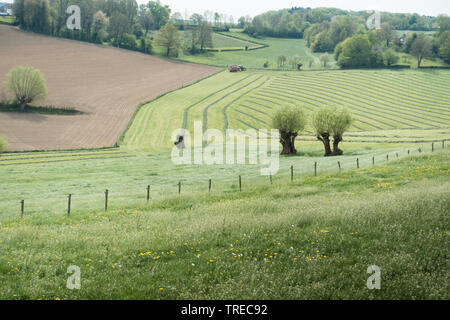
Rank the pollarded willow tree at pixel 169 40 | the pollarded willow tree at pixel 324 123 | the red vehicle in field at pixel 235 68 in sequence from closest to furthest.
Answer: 1. the pollarded willow tree at pixel 324 123
2. the red vehicle in field at pixel 235 68
3. the pollarded willow tree at pixel 169 40

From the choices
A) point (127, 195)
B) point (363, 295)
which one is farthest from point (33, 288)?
point (127, 195)

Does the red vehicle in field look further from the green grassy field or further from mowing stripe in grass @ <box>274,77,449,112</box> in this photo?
the green grassy field

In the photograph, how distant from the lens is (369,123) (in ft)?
286

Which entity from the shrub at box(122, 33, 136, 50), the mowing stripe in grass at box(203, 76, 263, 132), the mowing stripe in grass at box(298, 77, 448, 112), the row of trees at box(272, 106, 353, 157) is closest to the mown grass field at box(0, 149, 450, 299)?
the row of trees at box(272, 106, 353, 157)

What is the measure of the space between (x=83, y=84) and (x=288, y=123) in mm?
75833

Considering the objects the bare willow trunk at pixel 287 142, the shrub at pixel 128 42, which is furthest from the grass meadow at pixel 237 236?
the shrub at pixel 128 42

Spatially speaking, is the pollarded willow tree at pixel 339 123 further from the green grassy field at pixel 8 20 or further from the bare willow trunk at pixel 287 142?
the green grassy field at pixel 8 20

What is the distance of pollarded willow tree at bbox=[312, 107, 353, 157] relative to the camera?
51.2 metres

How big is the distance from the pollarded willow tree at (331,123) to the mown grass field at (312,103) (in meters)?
6.96

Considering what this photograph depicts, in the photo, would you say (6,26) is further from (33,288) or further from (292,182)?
(33,288)

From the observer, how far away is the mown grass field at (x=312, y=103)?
75500mm

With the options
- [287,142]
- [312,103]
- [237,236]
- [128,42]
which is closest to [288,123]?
[287,142]

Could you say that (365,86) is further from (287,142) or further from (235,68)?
(287,142)

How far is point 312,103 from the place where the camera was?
333ft
